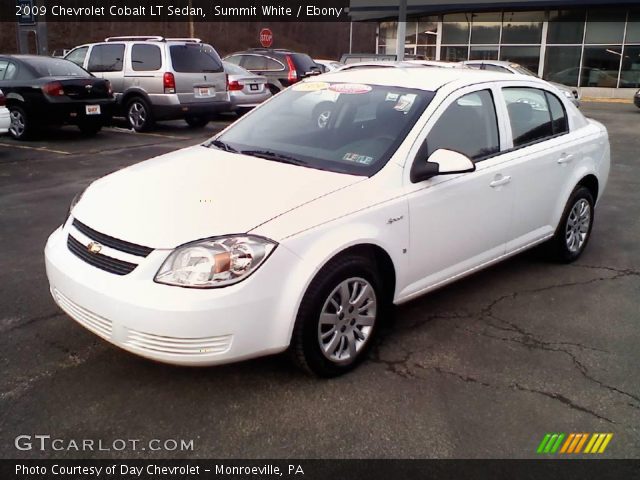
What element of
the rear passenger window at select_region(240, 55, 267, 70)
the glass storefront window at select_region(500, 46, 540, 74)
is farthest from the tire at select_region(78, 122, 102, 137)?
the glass storefront window at select_region(500, 46, 540, 74)

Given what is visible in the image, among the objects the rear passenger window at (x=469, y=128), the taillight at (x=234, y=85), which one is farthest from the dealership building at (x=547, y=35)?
the rear passenger window at (x=469, y=128)

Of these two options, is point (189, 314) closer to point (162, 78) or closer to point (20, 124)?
point (20, 124)

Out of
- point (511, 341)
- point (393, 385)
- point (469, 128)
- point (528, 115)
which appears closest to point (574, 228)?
point (528, 115)

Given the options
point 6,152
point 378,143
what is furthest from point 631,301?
point 6,152

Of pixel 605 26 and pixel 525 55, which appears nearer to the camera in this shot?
pixel 605 26

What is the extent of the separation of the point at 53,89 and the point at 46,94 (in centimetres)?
15

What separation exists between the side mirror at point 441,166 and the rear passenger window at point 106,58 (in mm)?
11146

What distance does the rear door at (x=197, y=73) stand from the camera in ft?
41.5

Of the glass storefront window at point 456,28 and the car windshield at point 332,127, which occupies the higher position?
the glass storefront window at point 456,28

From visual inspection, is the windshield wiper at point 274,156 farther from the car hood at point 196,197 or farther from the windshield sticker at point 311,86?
the windshield sticker at point 311,86

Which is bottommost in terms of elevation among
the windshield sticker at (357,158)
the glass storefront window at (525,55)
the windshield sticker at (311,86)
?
the windshield sticker at (357,158)

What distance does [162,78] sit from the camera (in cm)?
1248

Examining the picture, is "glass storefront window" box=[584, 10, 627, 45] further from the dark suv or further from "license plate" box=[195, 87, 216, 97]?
"license plate" box=[195, 87, 216, 97]
